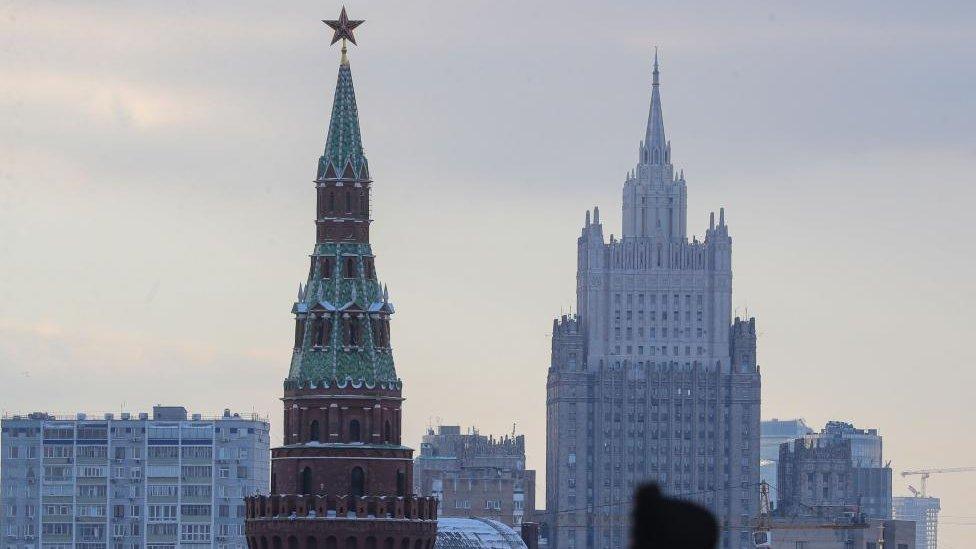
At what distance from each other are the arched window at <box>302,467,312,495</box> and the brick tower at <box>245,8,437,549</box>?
49 mm

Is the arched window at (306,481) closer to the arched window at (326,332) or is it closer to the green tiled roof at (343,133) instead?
the arched window at (326,332)

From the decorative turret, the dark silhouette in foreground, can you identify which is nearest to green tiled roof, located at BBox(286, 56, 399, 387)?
the decorative turret

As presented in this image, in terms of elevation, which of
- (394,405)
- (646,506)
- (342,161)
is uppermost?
(342,161)

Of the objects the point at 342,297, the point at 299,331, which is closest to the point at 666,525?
the point at 342,297

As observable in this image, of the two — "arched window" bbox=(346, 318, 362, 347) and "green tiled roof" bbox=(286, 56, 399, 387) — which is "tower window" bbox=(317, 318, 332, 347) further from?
"arched window" bbox=(346, 318, 362, 347)

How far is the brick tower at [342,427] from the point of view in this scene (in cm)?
15675

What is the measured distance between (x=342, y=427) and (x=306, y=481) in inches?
127

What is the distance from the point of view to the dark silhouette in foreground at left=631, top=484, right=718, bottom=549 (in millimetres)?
25625

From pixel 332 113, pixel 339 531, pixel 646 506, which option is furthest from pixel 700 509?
pixel 332 113

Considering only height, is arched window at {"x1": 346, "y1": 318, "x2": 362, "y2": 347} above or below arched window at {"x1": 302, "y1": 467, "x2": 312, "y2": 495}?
above

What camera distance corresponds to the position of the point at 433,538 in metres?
160

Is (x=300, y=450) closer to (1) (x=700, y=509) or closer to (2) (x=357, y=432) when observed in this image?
(2) (x=357, y=432)

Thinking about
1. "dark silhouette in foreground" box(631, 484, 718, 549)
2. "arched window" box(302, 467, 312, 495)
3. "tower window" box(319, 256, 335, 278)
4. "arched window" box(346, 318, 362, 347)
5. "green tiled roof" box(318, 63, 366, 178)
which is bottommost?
"dark silhouette in foreground" box(631, 484, 718, 549)

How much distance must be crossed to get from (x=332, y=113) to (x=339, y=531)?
79.6 feet
